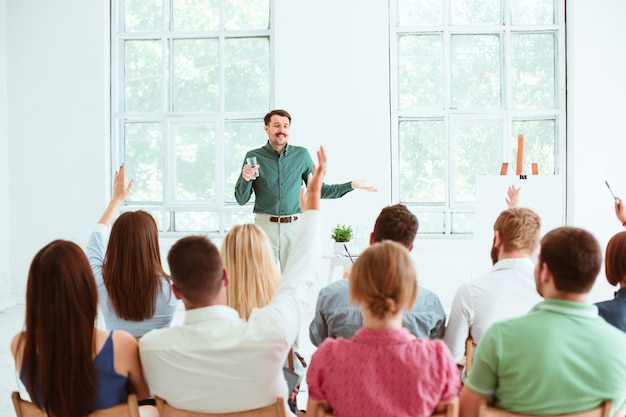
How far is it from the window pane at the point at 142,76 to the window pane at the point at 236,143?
77cm

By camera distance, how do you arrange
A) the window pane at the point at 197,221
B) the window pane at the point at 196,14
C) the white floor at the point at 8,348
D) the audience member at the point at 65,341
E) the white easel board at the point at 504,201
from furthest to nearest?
the window pane at the point at 197,221, the window pane at the point at 196,14, the white easel board at the point at 504,201, the white floor at the point at 8,348, the audience member at the point at 65,341

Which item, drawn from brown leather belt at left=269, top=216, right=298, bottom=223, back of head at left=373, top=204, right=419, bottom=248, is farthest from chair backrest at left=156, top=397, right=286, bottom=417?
brown leather belt at left=269, top=216, right=298, bottom=223

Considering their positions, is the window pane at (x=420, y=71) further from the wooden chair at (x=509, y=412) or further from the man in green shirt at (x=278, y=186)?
the wooden chair at (x=509, y=412)

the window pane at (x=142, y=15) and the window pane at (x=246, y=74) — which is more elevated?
the window pane at (x=142, y=15)

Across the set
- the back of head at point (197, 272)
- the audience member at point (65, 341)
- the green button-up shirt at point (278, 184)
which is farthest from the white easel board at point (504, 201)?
the audience member at point (65, 341)

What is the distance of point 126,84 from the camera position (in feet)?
21.7

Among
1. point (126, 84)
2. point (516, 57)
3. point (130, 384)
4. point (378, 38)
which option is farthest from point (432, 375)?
point (126, 84)

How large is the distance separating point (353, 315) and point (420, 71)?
4.48m

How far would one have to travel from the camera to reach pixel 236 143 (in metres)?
6.50

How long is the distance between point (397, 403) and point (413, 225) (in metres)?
0.89

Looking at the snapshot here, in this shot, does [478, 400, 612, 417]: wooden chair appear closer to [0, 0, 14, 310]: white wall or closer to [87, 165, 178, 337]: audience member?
[87, 165, 178, 337]: audience member

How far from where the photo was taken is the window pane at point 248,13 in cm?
641

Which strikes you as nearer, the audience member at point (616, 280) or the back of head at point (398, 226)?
the audience member at point (616, 280)

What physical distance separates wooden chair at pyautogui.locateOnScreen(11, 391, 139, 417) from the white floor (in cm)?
185
